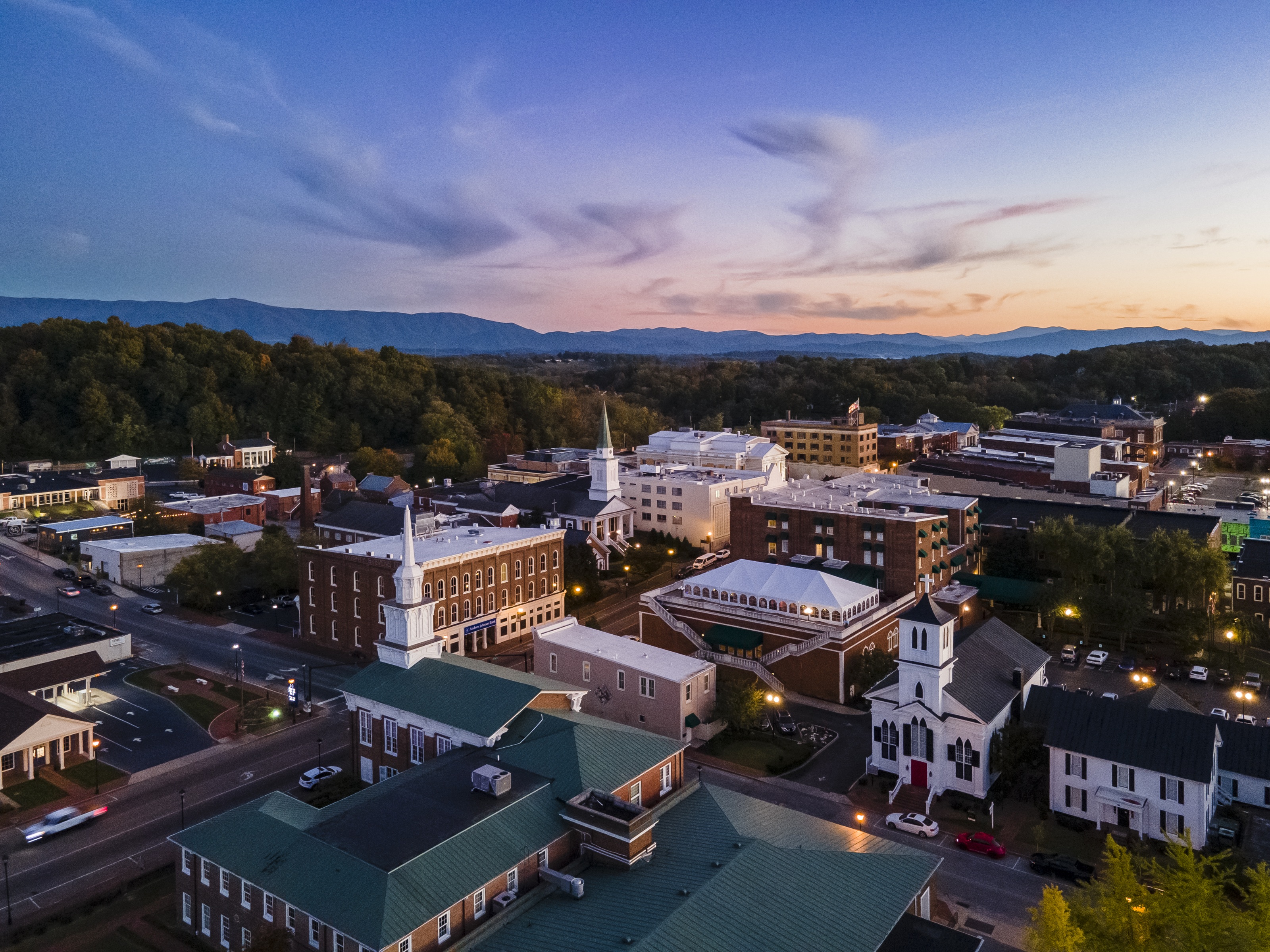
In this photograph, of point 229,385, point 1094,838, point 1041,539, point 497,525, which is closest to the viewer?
point 1094,838

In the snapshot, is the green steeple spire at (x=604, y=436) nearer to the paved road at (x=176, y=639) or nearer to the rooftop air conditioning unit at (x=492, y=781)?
the paved road at (x=176, y=639)

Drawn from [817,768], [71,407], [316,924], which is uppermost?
[71,407]

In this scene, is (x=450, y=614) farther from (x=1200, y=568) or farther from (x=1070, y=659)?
(x=1200, y=568)

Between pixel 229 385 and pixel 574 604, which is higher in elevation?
pixel 229 385

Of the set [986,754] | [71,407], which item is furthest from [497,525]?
[71,407]

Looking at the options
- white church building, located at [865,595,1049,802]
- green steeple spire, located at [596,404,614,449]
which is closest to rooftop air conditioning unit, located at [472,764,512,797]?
white church building, located at [865,595,1049,802]

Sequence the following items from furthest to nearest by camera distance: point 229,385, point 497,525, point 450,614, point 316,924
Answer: point 229,385 → point 497,525 → point 450,614 → point 316,924

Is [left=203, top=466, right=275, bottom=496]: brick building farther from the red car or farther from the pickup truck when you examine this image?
the red car
